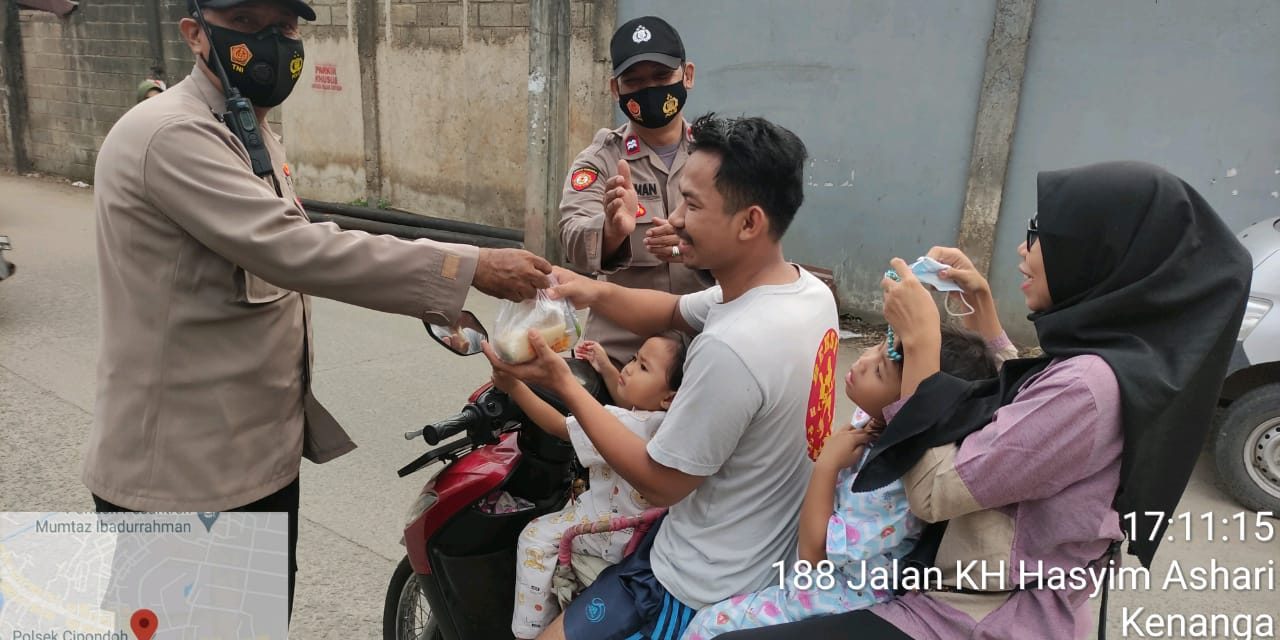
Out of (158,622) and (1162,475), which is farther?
(158,622)

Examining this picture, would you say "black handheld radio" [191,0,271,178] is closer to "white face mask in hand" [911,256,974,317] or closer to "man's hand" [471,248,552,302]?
"man's hand" [471,248,552,302]

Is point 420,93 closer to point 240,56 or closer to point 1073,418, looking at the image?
point 240,56

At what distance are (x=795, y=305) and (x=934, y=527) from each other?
1.61 ft

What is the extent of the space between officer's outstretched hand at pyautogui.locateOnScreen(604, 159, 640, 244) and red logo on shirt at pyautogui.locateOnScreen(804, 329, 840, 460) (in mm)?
841

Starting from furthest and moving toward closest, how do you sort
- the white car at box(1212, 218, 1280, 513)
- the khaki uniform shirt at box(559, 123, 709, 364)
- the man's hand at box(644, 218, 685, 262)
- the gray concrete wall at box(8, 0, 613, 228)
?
the gray concrete wall at box(8, 0, 613, 228), the white car at box(1212, 218, 1280, 513), the khaki uniform shirt at box(559, 123, 709, 364), the man's hand at box(644, 218, 685, 262)

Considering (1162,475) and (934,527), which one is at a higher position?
(1162,475)

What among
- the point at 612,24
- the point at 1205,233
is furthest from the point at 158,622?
the point at 612,24

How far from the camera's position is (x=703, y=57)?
7.04 m

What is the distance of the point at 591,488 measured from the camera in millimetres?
2021

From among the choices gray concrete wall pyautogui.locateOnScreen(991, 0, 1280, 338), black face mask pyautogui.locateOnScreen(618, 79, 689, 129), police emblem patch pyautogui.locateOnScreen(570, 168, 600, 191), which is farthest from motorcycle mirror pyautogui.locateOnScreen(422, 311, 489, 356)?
gray concrete wall pyautogui.locateOnScreen(991, 0, 1280, 338)

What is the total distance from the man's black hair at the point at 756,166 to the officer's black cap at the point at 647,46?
1104mm

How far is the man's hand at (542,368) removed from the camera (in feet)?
5.62

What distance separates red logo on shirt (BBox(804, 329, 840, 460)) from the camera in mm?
1727

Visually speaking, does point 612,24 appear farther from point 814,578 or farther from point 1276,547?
point 814,578
